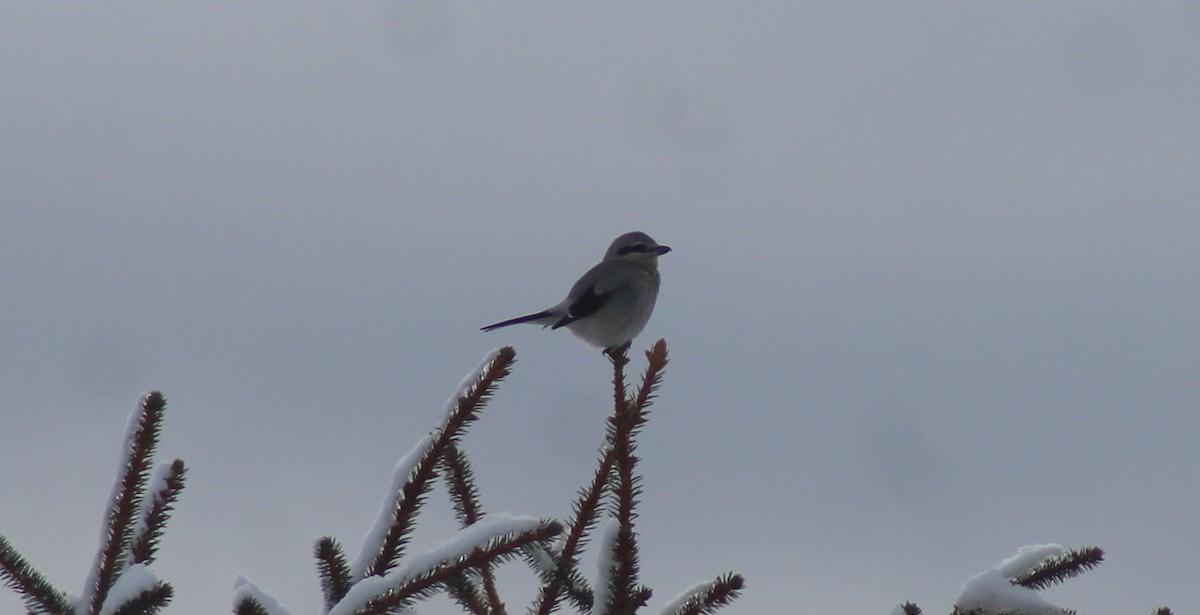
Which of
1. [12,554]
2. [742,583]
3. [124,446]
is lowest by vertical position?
[742,583]

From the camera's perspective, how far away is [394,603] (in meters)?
2.51

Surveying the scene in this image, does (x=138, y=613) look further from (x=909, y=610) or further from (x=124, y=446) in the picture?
(x=909, y=610)

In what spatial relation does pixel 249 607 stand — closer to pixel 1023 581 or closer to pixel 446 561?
pixel 446 561

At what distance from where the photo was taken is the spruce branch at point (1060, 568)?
310 cm

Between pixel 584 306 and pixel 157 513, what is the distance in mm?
6405

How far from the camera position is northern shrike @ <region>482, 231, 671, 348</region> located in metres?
8.98

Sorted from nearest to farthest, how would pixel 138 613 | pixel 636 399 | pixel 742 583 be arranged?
1. pixel 138 613
2. pixel 742 583
3. pixel 636 399

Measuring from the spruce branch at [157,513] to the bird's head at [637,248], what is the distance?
7.78 m

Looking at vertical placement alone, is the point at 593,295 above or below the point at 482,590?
above

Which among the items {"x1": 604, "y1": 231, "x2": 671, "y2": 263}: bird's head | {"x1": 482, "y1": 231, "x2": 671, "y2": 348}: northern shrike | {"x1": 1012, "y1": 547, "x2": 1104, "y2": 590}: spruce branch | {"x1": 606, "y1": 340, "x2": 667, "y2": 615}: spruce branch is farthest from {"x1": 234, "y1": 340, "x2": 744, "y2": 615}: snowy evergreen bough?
{"x1": 604, "y1": 231, "x2": 671, "y2": 263}: bird's head

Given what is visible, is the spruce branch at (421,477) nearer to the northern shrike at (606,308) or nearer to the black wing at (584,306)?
the northern shrike at (606,308)

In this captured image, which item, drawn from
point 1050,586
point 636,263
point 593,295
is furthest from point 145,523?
point 636,263

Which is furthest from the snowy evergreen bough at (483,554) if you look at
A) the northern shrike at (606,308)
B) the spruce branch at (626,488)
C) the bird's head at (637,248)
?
the bird's head at (637,248)

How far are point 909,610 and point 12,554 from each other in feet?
7.09
